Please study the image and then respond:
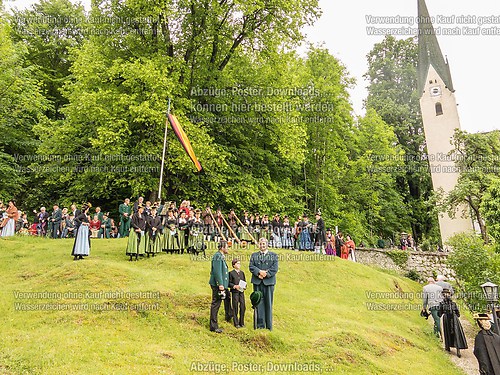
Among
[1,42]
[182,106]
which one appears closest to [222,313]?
[182,106]

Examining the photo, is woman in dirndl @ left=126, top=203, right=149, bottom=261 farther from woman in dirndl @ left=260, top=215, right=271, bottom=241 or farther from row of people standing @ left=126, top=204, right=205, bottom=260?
woman in dirndl @ left=260, top=215, right=271, bottom=241

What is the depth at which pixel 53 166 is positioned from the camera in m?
22.1

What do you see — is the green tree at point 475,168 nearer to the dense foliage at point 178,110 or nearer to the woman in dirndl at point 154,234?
the dense foliage at point 178,110

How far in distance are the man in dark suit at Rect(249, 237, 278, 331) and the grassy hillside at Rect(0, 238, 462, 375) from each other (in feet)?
1.23

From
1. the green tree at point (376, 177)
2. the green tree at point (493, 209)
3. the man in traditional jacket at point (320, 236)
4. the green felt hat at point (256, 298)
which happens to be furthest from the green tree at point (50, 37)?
the green tree at point (493, 209)

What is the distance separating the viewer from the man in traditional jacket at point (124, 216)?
18.0m

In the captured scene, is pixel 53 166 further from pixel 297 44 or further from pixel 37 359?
pixel 37 359

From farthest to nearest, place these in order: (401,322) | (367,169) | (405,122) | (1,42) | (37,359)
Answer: (405,122) < (367,169) < (1,42) < (401,322) < (37,359)

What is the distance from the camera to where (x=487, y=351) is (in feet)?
26.1

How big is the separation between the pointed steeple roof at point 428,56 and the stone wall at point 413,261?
61.5 ft

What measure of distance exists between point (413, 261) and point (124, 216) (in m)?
18.0

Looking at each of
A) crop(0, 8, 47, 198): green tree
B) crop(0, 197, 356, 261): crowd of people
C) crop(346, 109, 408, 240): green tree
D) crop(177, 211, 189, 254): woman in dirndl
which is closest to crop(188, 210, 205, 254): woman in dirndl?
crop(0, 197, 356, 261): crowd of people

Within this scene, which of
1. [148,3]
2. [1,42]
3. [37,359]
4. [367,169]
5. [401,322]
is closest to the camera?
[37,359]

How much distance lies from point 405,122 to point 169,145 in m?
26.7
